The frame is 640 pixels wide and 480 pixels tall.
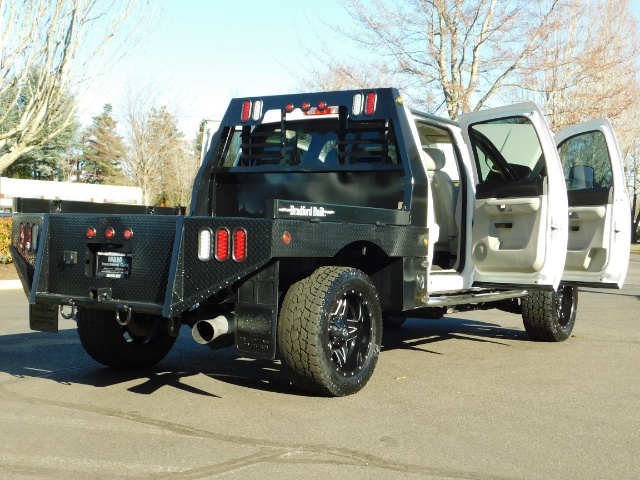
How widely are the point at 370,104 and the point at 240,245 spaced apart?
217 centimetres

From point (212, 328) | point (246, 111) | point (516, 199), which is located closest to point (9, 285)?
point (246, 111)

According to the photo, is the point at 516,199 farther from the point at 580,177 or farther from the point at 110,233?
the point at 110,233

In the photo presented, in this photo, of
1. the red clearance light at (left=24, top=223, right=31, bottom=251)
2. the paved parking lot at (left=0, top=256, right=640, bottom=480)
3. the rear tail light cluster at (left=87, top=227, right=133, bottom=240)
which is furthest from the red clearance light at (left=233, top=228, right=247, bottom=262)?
the red clearance light at (left=24, top=223, right=31, bottom=251)

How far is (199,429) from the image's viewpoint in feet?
16.4

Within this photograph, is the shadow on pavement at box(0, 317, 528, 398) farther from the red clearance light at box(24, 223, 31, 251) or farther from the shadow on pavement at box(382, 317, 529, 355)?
the red clearance light at box(24, 223, 31, 251)

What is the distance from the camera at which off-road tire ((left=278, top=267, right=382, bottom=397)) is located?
5.52 m

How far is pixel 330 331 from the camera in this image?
572cm

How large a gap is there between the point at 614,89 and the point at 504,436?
19552mm

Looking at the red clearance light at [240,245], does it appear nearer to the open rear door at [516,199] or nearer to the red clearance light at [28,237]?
the red clearance light at [28,237]

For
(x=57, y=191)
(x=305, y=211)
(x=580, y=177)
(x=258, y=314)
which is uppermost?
(x=57, y=191)

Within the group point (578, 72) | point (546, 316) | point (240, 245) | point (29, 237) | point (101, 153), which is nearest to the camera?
point (240, 245)

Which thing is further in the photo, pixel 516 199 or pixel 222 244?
pixel 516 199

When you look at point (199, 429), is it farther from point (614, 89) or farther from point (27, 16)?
point (614, 89)

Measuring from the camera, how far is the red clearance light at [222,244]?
5.21 meters
